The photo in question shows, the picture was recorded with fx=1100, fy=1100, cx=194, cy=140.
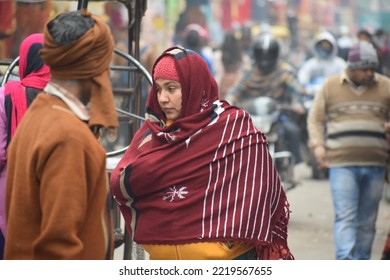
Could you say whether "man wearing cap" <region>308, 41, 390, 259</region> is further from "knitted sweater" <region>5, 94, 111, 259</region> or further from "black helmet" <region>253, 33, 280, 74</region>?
"black helmet" <region>253, 33, 280, 74</region>

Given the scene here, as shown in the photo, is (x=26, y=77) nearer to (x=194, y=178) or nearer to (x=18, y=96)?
(x=18, y=96)

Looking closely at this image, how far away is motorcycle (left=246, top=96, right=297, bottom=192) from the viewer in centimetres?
1104

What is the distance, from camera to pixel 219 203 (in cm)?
463

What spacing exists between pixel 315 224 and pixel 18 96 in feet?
19.8

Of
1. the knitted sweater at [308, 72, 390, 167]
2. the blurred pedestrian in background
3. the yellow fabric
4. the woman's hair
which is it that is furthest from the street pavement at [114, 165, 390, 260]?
the woman's hair

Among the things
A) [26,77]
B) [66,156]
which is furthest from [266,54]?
[66,156]

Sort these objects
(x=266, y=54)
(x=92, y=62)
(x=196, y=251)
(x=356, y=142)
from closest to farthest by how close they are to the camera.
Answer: (x=92, y=62) < (x=196, y=251) < (x=356, y=142) < (x=266, y=54)

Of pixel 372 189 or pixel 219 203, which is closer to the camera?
pixel 219 203

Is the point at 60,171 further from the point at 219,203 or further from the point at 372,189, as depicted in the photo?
the point at 372,189

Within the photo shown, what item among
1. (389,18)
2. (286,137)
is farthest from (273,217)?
(389,18)

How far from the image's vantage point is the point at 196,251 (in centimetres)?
459

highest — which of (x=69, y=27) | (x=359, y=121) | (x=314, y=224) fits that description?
(x=69, y=27)

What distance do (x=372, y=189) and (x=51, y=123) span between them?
14.7 feet

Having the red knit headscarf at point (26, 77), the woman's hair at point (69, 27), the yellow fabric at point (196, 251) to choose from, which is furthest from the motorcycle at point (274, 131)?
the woman's hair at point (69, 27)
